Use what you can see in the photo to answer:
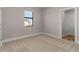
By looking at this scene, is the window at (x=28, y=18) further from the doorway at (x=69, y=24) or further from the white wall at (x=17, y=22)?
the doorway at (x=69, y=24)

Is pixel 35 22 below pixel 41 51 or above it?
above

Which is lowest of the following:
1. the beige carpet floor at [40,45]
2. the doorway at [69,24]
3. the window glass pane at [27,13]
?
the beige carpet floor at [40,45]

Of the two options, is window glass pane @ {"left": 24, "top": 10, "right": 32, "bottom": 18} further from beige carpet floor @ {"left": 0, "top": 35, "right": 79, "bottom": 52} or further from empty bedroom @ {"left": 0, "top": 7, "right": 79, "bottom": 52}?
beige carpet floor @ {"left": 0, "top": 35, "right": 79, "bottom": 52}

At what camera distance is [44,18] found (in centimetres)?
116

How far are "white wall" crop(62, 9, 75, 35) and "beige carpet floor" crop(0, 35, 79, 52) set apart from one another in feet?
0.43

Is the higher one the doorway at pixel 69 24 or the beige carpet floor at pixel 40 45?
the doorway at pixel 69 24

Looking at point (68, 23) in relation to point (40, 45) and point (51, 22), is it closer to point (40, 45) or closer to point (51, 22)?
point (51, 22)

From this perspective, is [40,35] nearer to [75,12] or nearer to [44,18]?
[44,18]

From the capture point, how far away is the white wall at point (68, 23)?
3.58ft

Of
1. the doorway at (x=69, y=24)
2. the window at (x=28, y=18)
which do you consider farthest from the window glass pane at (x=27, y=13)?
the doorway at (x=69, y=24)

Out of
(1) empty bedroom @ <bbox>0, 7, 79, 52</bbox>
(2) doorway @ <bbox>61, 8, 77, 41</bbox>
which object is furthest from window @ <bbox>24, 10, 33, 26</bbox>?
(2) doorway @ <bbox>61, 8, 77, 41</bbox>

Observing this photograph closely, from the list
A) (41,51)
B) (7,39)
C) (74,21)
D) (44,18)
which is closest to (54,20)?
(44,18)
